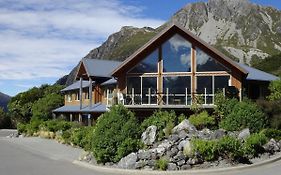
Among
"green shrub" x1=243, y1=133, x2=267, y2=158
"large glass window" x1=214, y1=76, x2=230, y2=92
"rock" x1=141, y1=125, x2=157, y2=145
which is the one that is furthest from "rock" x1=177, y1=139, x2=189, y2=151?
"large glass window" x1=214, y1=76, x2=230, y2=92

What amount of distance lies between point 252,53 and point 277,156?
16596 centimetres

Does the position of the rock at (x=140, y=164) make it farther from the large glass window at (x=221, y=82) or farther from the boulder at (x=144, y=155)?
the large glass window at (x=221, y=82)

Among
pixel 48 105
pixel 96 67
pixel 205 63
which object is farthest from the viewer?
pixel 48 105

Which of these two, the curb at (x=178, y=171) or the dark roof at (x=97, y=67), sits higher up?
the dark roof at (x=97, y=67)

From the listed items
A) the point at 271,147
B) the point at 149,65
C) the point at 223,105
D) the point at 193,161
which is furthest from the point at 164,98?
the point at 193,161

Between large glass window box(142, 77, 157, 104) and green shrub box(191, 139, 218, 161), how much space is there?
48.9 feet

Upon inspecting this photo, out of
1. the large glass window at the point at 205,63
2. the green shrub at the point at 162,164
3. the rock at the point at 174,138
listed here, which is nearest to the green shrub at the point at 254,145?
the rock at the point at 174,138

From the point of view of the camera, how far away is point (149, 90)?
35094mm

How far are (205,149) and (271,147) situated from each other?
4.18m

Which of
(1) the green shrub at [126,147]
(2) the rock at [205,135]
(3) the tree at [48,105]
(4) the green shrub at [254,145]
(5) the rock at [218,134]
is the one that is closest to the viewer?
(4) the green shrub at [254,145]

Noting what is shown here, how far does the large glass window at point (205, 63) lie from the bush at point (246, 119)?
8.54 metres

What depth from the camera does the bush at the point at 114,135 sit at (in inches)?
849

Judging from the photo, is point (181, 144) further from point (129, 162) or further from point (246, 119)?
point (246, 119)

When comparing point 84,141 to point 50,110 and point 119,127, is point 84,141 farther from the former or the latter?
point 50,110
